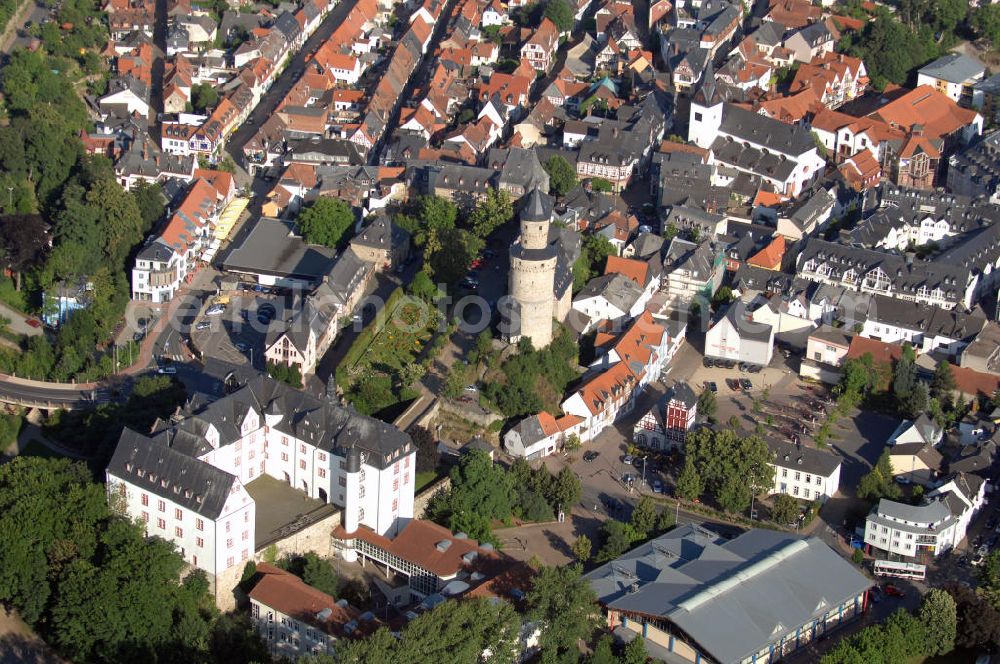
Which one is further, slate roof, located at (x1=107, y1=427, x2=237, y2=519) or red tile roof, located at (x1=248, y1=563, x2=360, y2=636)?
slate roof, located at (x1=107, y1=427, x2=237, y2=519)

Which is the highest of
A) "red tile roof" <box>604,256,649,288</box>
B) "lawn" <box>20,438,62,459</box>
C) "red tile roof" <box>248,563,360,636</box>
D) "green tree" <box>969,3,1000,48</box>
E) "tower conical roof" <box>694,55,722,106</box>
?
"tower conical roof" <box>694,55,722,106</box>

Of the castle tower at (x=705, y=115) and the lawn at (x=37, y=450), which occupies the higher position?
the castle tower at (x=705, y=115)

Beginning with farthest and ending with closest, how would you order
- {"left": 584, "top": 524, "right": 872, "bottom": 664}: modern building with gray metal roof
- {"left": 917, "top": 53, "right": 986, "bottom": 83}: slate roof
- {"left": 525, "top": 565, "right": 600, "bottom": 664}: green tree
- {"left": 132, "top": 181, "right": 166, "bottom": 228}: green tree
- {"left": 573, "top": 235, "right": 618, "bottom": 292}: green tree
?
{"left": 917, "top": 53, "right": 986, "bottom": 83}: slate roof → {"left": 132, "top": 181, "right": 166, "bottom": 228}: green tree → {"left": 573, "top": 235, "right": 618, "bottom": 292}: green tree → {"left": 584, "top": 524, "right": 872, "bottom": 664}: modern building with gray metal roof → {"left": 525, "top": 565, "right": 600, "bottom": 664}: green tree

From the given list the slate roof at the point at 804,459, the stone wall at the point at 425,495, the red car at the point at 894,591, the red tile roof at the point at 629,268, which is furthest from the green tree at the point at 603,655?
the red tile roof at the point at 629,268

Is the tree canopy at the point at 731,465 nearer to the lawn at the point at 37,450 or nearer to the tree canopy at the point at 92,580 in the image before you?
the tree canopy at the point at 92,580

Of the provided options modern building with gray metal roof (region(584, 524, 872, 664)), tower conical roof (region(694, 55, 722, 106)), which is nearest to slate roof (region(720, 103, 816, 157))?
tower conical roof (region(694, 55, 722, 106))

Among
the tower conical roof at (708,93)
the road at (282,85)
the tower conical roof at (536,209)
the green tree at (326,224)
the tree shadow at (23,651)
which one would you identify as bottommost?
the tree shadow at (23,651)

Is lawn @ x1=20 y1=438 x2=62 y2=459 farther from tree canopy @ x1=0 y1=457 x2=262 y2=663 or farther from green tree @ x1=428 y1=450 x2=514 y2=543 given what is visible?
green tree @ x1=428 y1=450 x2=514 y2=543

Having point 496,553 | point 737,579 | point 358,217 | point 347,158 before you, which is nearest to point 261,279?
point 358,217

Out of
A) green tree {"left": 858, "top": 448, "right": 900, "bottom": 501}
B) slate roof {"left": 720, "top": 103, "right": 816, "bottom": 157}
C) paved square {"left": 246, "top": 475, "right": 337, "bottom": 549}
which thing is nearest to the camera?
paved square {"left": 246, "top": 475, "right": 337, "bottom": 549}
